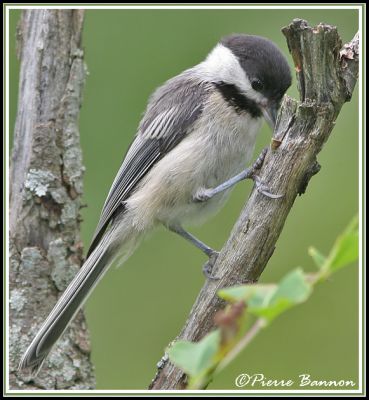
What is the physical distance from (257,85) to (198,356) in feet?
6.30

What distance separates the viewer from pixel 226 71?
2549mm

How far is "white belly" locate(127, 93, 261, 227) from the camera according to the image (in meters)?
2.43

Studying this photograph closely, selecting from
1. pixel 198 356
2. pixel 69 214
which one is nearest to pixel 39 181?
pixel 69 214

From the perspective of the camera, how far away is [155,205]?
2.51 meters

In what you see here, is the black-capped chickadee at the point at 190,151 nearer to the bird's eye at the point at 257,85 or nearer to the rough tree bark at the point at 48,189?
the bird's eye at the point at 257,85

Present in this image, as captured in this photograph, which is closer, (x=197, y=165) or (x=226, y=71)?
(x=197, y=165)

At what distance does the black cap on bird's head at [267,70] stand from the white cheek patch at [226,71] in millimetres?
19

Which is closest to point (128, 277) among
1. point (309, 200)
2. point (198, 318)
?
point (309, 200)

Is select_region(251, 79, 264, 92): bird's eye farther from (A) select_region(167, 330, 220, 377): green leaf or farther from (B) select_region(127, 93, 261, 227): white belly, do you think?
(A) select_region(167, 330, 220, 377): green leaf

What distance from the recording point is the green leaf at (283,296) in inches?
25.0

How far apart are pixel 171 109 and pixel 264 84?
42cm

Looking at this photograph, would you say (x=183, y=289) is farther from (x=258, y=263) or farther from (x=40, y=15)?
(x=40, y=15)

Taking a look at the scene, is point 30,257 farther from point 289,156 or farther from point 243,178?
point 289,156

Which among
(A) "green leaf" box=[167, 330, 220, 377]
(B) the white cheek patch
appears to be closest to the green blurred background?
(B) the white cheek patch
